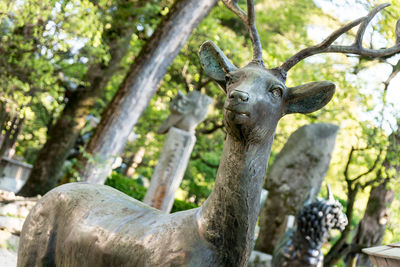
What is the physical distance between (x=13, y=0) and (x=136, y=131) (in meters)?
8.49

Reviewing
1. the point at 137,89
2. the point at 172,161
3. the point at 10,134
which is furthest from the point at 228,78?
the point at 10,134

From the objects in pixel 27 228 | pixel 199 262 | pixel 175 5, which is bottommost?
pixel 27 228

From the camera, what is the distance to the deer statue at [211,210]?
2.21m

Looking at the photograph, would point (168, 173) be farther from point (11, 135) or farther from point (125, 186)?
point (11, 135)

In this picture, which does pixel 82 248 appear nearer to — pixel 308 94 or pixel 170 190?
pixel 308 94

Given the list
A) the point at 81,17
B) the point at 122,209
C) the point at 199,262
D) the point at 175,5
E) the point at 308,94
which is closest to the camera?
the point at 199,262

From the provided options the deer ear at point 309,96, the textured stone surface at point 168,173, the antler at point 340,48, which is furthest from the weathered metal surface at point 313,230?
the textured stone surface at point 168,173

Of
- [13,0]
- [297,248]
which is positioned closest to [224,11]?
[13,0]

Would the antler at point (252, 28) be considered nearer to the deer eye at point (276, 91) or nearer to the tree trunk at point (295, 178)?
the deer eye at point (276, 91)

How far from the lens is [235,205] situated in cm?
222

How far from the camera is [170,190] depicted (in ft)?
27.9

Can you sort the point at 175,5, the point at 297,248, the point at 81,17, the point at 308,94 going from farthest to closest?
the point at 175,5, the point at 81,17, the point at 297,248, the point at 308,94

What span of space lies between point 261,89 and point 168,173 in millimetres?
6312

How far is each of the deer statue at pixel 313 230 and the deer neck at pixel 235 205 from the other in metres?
2.70
